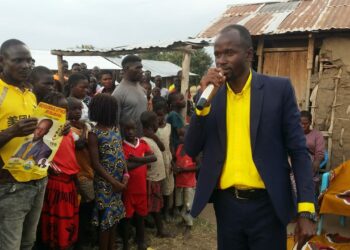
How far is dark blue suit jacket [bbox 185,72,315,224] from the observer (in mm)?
2031

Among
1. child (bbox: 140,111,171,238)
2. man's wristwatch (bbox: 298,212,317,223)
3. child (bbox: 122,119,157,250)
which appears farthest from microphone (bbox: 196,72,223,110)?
child (bbox: 140,111,171,238)

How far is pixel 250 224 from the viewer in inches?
82.7

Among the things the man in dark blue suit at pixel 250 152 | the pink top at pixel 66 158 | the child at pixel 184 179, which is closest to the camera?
the man in dark blue suit at pixel 250 152

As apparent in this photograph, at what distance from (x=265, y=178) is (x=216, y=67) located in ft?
2.13

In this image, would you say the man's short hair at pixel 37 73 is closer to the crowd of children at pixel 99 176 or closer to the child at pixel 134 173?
the crowd of children at pixel 99 176

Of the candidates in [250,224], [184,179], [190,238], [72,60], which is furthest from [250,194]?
[72,60]

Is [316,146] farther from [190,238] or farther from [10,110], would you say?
[10,110]

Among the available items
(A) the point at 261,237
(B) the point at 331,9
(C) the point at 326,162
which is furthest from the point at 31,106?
(B) the point at 331,9

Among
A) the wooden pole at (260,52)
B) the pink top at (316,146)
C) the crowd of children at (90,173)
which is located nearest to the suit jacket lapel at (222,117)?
the crowd of children at (90,173)

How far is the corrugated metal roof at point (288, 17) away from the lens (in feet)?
21.7

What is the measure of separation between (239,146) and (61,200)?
1845 millimetres

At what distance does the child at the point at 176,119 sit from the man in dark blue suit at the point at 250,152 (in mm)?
2835

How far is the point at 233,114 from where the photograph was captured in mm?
2137

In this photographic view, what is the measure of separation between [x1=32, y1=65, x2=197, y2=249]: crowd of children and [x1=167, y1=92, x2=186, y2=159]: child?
73 centimetres
